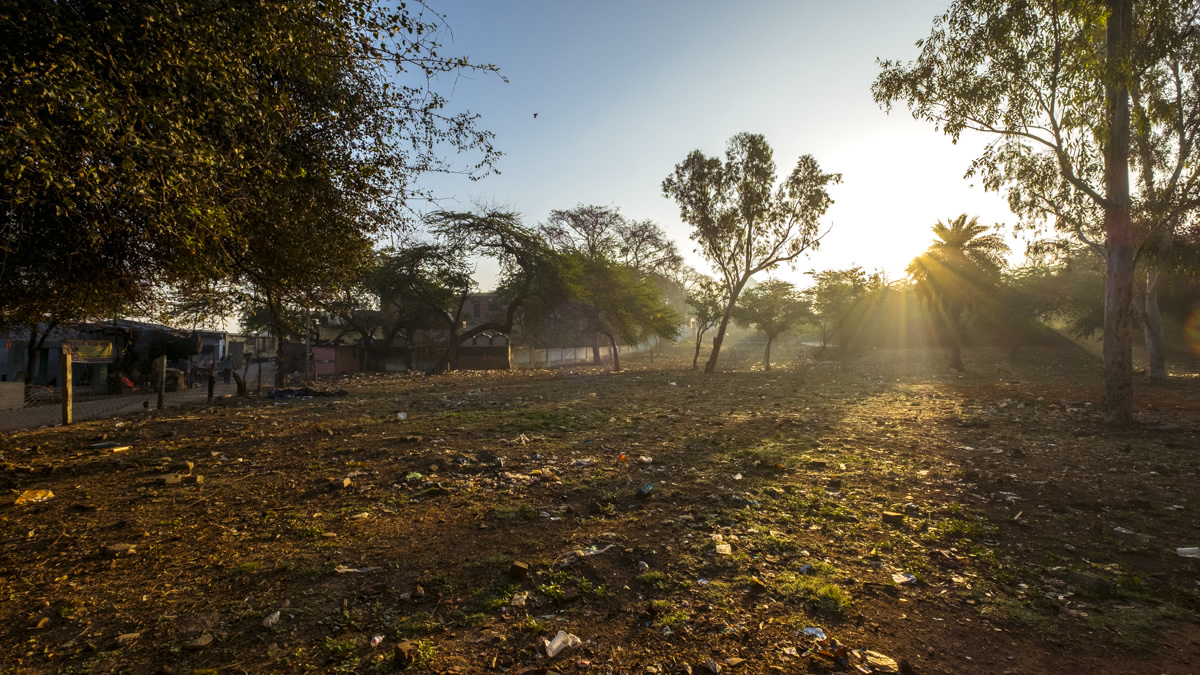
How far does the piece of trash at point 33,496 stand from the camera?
4.80m

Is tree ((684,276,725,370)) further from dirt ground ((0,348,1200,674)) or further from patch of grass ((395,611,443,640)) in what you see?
patch of grass ((395,611,443,640))

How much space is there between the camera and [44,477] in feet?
18.7

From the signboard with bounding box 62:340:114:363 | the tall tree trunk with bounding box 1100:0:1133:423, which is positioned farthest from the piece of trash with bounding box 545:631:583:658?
the signboard with bounding box 62:340:114:363

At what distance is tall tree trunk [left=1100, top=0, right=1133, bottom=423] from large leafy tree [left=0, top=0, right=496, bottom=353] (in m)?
10.4

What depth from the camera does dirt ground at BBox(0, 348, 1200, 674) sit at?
2.68 meters

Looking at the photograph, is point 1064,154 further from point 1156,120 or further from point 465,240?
point 465,240

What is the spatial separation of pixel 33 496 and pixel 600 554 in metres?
5.12

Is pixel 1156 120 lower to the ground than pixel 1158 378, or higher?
higher

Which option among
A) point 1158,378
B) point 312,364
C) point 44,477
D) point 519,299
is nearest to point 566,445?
point 44,477

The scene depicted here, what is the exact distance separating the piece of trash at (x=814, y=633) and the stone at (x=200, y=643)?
9.53ft

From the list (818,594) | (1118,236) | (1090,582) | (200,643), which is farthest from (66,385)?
(1118,236)

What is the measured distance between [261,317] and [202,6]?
2772cm

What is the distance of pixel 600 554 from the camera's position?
148 inches

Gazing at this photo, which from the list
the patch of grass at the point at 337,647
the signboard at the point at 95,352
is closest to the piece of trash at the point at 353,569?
the patch of grass at the point at 337,647
